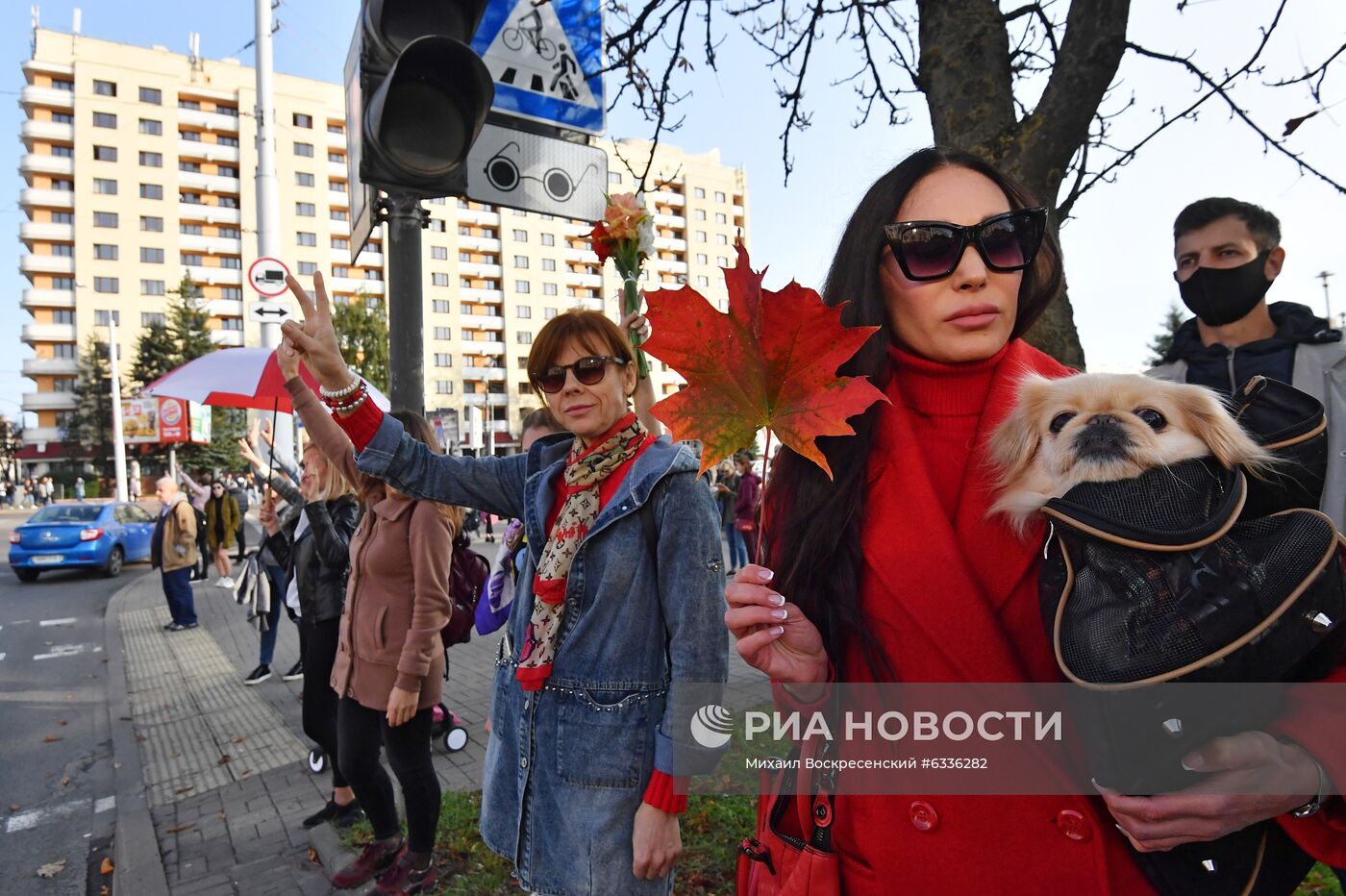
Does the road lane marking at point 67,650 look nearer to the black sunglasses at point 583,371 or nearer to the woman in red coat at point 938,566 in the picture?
the black sunglasses at point 583,371

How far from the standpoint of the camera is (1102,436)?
107 cm

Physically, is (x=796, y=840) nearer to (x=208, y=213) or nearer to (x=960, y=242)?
(x=960, y=242)

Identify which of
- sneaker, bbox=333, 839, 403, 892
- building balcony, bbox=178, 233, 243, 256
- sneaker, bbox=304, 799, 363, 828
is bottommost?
sneaker, bbox=304, 799, 363, 828

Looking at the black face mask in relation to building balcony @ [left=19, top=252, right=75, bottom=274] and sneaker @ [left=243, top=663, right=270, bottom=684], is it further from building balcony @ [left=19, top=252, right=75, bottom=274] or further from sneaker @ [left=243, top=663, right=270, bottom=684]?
building balcony @ [left=19, top=252, right=75, bottom=274]

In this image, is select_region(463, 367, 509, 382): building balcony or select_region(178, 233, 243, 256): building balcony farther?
select_region(463, 367, 509, 382): building balcony

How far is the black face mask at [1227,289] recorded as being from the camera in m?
2.37

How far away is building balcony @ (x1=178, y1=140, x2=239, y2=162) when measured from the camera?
54750 mm

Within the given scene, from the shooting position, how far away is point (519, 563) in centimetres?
319

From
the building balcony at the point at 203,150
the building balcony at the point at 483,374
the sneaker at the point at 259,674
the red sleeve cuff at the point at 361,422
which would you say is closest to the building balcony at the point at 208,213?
the building balcony at the point at 203,150

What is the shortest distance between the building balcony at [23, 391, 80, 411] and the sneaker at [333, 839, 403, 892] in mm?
64502

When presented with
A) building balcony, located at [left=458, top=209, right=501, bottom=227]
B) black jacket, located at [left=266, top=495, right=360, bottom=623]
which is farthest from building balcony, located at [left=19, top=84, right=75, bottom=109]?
black jacket, located at [left=266, top=495, right=360, bottom=623]

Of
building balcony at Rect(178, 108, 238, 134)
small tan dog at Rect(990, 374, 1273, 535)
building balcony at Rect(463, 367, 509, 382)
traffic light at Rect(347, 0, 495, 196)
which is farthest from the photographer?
building balcony at Rect(463, 367, 509, 382)

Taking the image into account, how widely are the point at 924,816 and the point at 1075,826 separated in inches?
8.4

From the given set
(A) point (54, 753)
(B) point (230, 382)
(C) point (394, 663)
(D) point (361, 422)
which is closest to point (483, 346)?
(A) point (54, 753)
